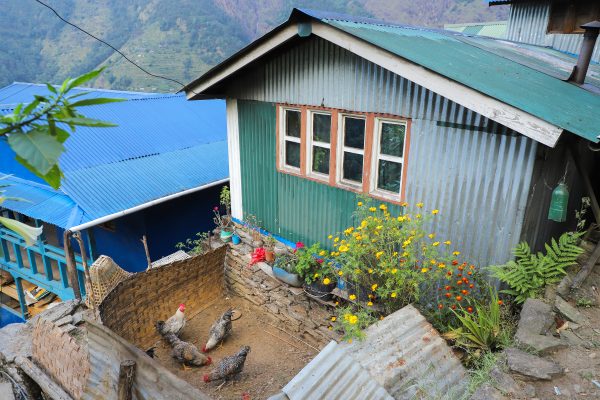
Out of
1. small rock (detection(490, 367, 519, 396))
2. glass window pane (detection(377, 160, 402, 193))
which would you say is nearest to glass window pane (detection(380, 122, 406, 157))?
glass window pane (detection(377, 160, 402, 193))

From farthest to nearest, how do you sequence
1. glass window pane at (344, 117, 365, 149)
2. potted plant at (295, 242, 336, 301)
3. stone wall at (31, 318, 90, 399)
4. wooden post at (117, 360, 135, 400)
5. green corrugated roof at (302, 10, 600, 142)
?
potted plant at (295, 242, 336, 301)
glass window pane at (344, 117, 365, 149)
stone wall at (31, 318, 90, 399)
green corrugated roof at (302, 10, 600, 142)
wooden post at (117, 360, 135, 400)

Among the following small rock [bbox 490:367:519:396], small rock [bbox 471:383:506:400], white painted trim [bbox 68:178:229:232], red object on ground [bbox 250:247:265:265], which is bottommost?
red object on ground [bbox 250:247:265:265]

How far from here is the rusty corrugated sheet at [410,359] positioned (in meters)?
3.64

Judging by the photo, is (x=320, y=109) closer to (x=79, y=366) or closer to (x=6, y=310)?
(x=79, y=366)

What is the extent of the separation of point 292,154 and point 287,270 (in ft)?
6.71

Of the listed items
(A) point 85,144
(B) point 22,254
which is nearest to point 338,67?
(A) point 85,144

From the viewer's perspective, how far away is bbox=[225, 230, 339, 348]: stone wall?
20.8 ft

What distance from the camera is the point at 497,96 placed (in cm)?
414

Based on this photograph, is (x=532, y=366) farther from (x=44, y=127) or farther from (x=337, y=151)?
(x=44, y=127)

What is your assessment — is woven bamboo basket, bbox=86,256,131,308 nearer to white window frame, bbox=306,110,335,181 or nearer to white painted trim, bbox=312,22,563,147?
white window frame, bbox=306,110,335,181

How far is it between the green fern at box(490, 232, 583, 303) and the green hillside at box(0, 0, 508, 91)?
35.1 metres

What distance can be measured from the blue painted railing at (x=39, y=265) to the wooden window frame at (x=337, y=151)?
6.64 meters

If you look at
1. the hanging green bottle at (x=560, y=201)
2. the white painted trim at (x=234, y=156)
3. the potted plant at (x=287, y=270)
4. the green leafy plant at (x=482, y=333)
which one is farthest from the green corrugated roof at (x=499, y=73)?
the potted plant at (x=287, y=270)

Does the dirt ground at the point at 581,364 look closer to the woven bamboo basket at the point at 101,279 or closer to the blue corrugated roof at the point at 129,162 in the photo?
the woven bamboo basket at the point at 101,279
